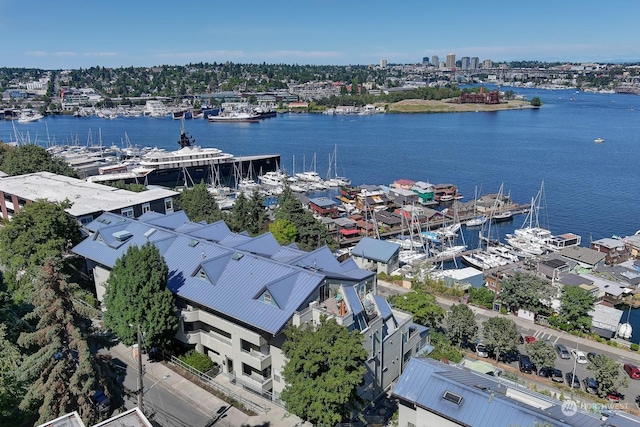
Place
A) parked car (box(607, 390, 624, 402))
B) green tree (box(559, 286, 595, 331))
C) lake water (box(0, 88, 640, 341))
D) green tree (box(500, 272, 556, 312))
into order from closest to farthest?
1. parked car (box(607, 390, 624, 402))
2. green tree (box(559, 286, 595, 331))
3. green tree (box(500, 272, 556, 312))
4. lake water (box(0, 88, 640, 341))

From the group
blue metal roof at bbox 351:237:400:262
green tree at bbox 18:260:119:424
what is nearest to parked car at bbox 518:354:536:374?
blue metal roof at bbox 351:237:400:262

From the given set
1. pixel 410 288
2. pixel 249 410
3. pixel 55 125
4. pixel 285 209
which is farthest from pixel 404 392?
pixel 55 125

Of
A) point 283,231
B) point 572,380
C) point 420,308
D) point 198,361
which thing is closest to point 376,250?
point 283,231

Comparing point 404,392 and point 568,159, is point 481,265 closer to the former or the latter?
point 404,392

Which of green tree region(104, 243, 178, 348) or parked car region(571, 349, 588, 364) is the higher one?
green tree region(104, 243, 178, 348)

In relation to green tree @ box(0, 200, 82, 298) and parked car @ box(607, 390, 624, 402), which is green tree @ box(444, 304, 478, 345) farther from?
green tree @ box(0, 200, 82, 298)

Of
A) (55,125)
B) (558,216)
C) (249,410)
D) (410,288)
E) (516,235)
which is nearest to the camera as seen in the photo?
(249,410)

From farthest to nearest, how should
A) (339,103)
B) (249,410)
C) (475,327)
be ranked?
(339,103), (475,327), (249,410)
